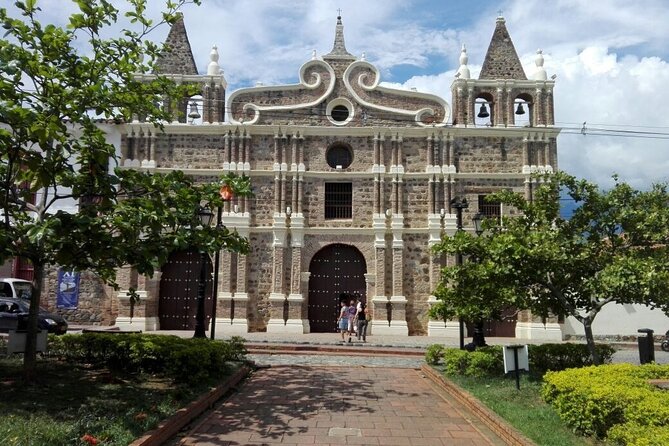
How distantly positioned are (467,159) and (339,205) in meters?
5.64

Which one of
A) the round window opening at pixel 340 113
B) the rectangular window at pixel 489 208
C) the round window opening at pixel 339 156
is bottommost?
the rectangular window at pixel 489 208

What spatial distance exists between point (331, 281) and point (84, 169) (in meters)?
15.0

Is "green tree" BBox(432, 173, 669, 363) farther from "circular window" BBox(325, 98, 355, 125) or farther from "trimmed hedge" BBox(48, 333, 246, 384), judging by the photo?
"circular window" BBox(325, 98, 355, 125)

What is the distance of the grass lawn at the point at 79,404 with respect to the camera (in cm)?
589

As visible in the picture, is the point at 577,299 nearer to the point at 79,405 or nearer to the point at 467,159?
the point at 79,405

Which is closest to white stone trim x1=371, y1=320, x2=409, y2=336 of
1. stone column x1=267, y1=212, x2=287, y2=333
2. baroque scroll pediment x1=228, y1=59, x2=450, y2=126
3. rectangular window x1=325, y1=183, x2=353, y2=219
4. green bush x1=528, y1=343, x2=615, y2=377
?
stone column x1=267, y1=212, x2=287, y2=333

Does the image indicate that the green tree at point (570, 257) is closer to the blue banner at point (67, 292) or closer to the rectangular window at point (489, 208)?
the rectangular window at point (489, 208)

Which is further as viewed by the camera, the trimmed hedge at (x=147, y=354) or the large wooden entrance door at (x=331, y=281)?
the large wooden entrance door at (x=331, y=281)

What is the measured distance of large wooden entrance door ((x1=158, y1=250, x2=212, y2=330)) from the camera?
2214 centimetres

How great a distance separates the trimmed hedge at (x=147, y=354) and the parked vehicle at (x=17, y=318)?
301 inches

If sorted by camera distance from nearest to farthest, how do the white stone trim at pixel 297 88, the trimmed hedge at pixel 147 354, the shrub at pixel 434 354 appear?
1. the trimmed hedge at pixel 147 354
2. the shrub at pixel 434 354
3. the white stone trim at pixel 297 88

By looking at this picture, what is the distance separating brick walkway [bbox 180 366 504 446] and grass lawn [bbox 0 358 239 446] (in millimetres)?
694

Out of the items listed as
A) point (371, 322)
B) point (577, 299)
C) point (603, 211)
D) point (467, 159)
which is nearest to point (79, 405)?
point (577, 299)

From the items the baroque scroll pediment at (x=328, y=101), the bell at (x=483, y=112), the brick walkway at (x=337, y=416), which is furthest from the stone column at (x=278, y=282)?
the brick walkway at (x=337, y=416)
